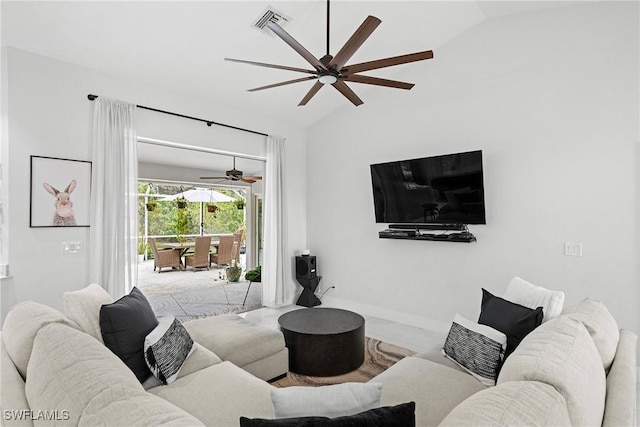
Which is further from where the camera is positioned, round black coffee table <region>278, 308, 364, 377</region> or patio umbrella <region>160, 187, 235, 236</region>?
patio umbrella <region>160, 187, 235, 236</region>

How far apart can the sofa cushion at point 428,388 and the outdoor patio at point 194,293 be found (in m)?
3.55

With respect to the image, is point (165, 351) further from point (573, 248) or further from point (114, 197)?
point (573, 248)

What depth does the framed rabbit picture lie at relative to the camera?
3311 mm

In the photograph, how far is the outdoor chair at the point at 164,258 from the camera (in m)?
8.06

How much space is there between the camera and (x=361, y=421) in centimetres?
96

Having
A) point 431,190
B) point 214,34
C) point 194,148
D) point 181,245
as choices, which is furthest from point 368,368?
point 181,245

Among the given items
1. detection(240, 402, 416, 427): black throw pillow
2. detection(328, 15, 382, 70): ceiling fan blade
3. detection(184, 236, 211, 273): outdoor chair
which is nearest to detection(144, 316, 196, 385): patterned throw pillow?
detection(240, 402, 416, 427): black throw pillow

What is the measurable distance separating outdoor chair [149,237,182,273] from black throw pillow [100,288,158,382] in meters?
6.40

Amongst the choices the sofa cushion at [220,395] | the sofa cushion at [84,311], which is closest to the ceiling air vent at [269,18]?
the sofa cushion at [84,311]

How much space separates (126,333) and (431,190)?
136 inches

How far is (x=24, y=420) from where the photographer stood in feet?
3.73

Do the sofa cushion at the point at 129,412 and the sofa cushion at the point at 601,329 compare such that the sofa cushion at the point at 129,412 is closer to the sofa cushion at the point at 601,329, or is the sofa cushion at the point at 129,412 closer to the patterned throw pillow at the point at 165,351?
the patterned throw pillow at the point at 165,351

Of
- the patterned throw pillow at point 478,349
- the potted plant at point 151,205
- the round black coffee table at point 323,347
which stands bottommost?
the round black coffee table at point 323,347

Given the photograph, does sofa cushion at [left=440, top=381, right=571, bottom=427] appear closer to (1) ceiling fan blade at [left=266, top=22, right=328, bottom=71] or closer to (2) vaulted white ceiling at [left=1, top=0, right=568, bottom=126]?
(1) ceiling fan blade at [left=266, top=22, right=328, bottom=71]
